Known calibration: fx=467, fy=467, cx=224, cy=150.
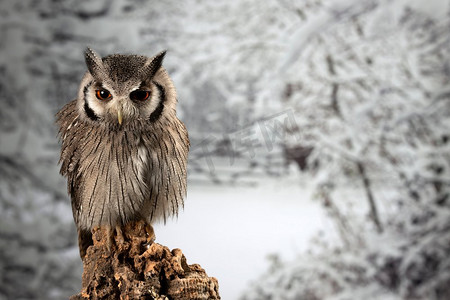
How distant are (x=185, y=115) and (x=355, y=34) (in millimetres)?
1009

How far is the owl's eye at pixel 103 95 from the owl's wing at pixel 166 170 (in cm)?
15

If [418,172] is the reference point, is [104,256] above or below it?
below

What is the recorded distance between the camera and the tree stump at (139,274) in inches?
43.8

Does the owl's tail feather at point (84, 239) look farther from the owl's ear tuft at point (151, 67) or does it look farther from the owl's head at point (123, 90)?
the owl's ear tuft at point (151, 67)

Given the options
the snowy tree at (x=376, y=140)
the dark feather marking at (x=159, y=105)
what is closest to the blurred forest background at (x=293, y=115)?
the snowy tree at (x=376, y=140)

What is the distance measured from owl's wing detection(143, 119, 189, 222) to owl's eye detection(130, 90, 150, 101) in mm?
104

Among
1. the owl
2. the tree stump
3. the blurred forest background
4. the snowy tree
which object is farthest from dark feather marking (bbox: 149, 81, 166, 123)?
the snowy tree

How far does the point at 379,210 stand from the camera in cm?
245

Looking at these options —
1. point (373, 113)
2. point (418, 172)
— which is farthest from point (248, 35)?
point (418, 172)

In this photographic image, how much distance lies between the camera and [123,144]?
122 centimetres

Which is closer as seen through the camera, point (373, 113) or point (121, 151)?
point (121, 151)

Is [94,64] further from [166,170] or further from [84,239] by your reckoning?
[84,239]

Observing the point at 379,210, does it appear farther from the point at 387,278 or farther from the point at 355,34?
the point at 355,34

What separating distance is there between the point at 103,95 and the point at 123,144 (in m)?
0.14
